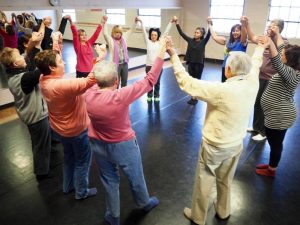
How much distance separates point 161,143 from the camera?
361 cm

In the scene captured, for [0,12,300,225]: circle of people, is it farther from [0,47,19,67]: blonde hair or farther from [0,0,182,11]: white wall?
[0,0,182,11]: white wall

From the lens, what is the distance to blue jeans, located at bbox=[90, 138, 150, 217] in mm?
1875

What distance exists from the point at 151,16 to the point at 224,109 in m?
7.41

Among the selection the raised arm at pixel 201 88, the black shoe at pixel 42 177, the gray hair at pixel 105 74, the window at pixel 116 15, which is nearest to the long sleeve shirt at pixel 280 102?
the raised arm at pixel 201 88

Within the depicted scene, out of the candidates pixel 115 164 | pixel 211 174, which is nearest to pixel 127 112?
pixel 115 164

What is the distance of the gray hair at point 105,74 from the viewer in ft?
5.57

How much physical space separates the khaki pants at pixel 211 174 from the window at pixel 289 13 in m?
6.57

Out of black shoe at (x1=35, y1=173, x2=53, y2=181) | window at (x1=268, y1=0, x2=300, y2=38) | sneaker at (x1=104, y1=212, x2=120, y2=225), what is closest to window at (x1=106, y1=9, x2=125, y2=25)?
window at (x1=268, y1=0, x2=300, y2=38)

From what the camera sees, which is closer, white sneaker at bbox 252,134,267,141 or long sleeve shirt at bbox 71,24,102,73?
white sneaker at bbox 252,134,267,141

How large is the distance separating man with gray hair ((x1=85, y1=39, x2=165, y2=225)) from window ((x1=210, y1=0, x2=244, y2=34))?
712cm

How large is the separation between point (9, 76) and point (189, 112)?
2.98 meters

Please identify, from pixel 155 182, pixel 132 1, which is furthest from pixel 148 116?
pixel 132 1

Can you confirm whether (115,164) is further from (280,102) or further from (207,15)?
(207,15)

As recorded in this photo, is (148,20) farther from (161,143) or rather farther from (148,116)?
(161,143)
